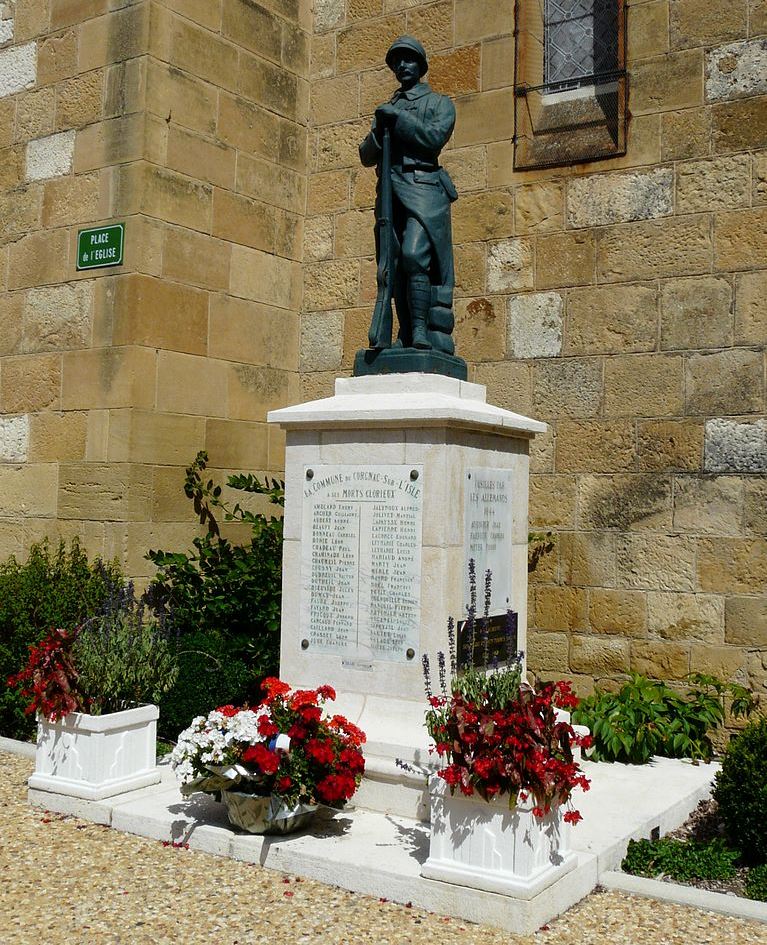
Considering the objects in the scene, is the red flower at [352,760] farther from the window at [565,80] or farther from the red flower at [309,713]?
the window at [565,80]

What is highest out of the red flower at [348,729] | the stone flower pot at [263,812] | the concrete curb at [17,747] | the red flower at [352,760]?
the red flower at [348,729]

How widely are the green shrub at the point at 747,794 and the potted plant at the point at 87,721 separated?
2662mm

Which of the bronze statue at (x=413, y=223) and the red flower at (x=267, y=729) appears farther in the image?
the bronze statue at (x=413, y=223)

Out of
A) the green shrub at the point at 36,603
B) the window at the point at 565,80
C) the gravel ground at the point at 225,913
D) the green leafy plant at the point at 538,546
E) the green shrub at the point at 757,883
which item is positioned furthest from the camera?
the window at the point at 565,80

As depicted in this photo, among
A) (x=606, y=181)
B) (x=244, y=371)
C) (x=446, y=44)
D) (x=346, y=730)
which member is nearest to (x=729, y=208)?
(x=606, y=181)

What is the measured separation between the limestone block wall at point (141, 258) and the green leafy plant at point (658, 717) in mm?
2989

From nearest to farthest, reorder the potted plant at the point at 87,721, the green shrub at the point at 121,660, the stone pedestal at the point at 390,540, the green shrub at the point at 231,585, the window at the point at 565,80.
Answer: the stone pedestal at the point at 390,540, the potted plant at the point at 87,721, the green shrub at the point at 121,660, the green shrub at the point at 231,585, the window at the point at 565,80

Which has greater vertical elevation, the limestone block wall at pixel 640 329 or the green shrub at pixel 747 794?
the limestone block wall at pixel 640 329

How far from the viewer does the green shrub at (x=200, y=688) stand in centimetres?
601

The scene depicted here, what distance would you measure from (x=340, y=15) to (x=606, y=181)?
269 centimetres

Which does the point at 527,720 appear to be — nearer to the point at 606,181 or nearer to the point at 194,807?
the point at 194,807

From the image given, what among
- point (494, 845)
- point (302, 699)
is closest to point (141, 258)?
point (302, 699)

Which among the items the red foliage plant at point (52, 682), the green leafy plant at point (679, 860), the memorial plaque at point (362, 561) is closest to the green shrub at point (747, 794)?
the green leafy plant at point (679, 860)

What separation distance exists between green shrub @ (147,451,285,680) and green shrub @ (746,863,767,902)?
9.94ft
